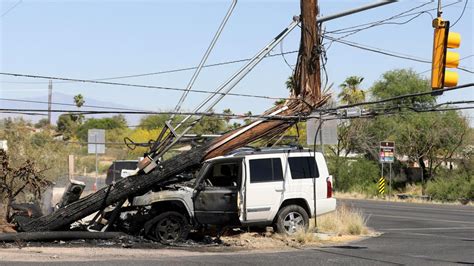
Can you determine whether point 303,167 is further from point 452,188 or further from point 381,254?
point 452,188

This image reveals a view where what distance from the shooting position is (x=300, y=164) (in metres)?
15.2

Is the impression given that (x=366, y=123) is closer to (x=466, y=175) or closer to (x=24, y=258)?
(x=466, y=175)

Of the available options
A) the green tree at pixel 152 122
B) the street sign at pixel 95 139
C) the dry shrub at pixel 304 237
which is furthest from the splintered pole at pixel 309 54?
the green tree at pixel 152 122

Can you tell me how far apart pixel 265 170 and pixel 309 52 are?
11.4ft

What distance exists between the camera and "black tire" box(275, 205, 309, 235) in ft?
48.7

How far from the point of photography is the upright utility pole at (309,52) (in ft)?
52.5

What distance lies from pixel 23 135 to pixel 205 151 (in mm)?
13556

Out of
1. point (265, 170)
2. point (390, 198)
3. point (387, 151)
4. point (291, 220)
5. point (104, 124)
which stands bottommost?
point (390, 198)

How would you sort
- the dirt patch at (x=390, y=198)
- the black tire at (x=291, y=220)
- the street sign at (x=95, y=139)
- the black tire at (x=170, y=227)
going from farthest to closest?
1. the dirt patch at (x=390, y=198)
2. the street sign at (x=95, y=139)
3. the black tire at (x=291, y=220)
4. the black tire at (x=170, y=227)

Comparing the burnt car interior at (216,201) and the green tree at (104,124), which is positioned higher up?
the green tree at (104,124)

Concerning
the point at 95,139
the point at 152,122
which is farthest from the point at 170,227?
the point at 152,122

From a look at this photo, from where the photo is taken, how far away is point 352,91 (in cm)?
5741

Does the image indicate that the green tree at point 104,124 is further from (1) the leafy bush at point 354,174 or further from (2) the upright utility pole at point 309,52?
(2) the upright utility pole at point 309,52

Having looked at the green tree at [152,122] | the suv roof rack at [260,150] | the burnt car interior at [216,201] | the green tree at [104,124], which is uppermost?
the green tree at [104,124]
